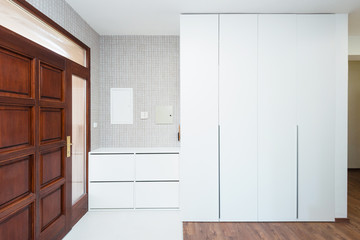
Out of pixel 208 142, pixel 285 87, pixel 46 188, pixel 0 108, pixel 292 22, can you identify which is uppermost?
pixel 292 22

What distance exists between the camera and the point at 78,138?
305cm

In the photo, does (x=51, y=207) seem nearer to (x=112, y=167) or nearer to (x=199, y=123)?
(x=112, y=167)

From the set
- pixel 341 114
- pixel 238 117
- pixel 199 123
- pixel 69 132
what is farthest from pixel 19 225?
pixel 341 114

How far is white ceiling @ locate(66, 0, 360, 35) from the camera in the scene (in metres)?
2.66

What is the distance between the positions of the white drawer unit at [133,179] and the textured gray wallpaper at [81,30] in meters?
0.41

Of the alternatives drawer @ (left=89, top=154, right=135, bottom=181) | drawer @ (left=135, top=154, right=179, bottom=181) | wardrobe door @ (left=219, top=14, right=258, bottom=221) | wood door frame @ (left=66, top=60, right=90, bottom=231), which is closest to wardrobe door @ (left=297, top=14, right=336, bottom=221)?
wardrobe door @ (left=219, top=14, right=258, bottom=221)

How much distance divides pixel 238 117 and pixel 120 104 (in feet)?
6.10

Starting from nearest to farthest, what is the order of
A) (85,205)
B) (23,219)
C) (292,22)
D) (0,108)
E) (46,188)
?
(0,108) < (23,219) < (46,188) < (292,22) < (85,205)

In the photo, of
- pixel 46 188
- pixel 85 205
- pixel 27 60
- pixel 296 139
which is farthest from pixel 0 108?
pixel 296 139

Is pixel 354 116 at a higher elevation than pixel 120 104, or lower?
lower

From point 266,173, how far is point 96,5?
2.88 meters

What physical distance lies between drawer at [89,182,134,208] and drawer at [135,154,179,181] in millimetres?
231

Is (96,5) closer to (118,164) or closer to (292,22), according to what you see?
(118,164)

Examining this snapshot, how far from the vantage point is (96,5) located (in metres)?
2.74
